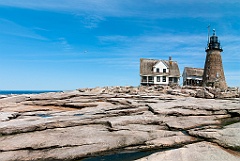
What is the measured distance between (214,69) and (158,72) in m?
16.0

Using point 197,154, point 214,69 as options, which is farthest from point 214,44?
point 197,154

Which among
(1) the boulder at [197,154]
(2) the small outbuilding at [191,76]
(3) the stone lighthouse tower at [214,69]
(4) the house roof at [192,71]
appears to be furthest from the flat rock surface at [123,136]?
(4) the house roof at [192,71]

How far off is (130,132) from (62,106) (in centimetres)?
1183

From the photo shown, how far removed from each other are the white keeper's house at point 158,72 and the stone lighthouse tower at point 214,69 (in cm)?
1053

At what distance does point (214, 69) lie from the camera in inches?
1933

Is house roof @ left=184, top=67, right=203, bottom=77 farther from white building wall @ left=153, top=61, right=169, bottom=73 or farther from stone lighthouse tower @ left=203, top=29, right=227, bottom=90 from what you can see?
stone lighthouse tower @ left=203, top=29, right=227, bottom=90

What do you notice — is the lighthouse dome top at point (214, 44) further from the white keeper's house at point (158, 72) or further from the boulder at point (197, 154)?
the boulder at point (197, 154)

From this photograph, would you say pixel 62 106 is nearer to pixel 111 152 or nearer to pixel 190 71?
pixel 111 152

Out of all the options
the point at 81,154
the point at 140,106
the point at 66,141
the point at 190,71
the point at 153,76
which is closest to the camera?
the point at 81,154

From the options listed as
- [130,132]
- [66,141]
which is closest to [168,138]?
[130,132]

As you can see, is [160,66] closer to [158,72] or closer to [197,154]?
[158,72]

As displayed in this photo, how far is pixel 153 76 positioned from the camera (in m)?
56.8

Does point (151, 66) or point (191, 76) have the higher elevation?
point (151, 66)

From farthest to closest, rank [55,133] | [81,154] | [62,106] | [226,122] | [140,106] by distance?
1. [62,106]
2. [140,106]
3. [226,122]
4. [55,133]
5. [81,154]
